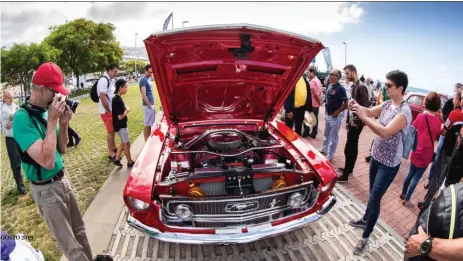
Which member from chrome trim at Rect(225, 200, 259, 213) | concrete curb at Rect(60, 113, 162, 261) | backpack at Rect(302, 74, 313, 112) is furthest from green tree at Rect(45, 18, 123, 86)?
chrome trim at Rect(225, 200, 259, 213)

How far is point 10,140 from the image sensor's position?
3.65m

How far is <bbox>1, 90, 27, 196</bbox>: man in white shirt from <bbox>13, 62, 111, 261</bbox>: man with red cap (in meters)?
2.12

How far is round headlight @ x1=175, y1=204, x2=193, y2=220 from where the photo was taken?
2.27 metres

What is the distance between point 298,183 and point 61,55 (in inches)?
1253

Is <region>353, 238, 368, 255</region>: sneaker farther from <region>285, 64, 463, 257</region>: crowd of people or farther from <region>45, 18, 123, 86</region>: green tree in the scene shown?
<region>45, 18, 123, 86</region>: green tree

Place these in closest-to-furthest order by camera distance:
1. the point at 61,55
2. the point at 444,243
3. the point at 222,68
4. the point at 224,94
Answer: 1. the point at 444,243
2. the point at 222,68
3. the point at 224,94
4. the point at 61,55

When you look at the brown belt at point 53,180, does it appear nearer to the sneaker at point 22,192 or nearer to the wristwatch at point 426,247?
the sneaker at point 22,192

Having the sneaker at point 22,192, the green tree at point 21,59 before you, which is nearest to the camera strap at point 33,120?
the sneaker at point 22,192

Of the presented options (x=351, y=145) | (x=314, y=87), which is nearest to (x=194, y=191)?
(x=351, y=145)

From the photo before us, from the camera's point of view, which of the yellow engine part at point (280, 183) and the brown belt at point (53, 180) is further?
the yellow engine part at point (280, 183)

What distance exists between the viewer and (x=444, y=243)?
4.09 ft

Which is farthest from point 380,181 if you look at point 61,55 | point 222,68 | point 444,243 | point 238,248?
point 61,55

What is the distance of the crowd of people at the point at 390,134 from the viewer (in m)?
2.42

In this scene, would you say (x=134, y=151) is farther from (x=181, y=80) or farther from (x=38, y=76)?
(x=38, y=76)
